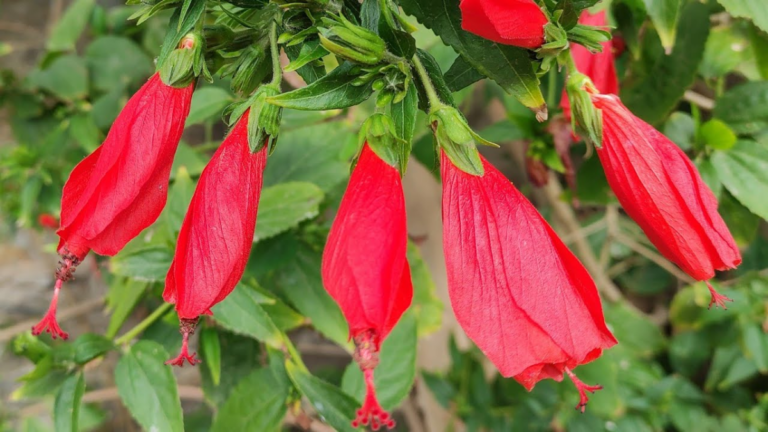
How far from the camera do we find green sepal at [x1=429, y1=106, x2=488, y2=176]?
376 millimetres

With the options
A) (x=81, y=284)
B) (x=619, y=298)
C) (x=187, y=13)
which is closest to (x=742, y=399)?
(x=619, y=298)

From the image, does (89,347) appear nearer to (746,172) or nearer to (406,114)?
(406,114)

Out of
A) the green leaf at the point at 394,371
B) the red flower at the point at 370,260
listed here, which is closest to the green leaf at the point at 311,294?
the green leaf at the point at 394,371

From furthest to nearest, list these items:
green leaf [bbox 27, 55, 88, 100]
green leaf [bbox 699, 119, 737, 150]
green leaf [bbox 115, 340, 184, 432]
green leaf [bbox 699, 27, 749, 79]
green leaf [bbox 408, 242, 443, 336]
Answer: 1. green leaf [bbox 27, 55, 88, 100]
2. green leaf [bbox 408, 242, 443, 336]
3. green leaf [bbox 699, 27, 749, 79]
4. green leaf [bbox 699, 119, 737, 150]
5. green leaf [bbox 115, 340, 184, 432]

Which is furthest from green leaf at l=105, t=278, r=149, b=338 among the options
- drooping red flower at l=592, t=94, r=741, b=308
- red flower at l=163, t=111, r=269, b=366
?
drooping red flower at l=592, t=94, r=741, b=308

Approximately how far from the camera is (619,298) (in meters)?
1.07

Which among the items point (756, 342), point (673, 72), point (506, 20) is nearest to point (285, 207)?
point (506, 20)

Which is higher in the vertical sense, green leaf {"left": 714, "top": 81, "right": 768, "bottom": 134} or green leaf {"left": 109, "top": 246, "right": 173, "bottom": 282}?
green leaf {"left": 109, "top": 246, "right": 173, "bottom": 282}

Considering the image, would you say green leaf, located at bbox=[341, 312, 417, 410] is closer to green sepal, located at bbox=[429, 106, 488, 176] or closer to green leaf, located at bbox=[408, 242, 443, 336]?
green leaf, located at bbox=[408, 242, 443, 336]

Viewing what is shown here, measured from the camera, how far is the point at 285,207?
583 mm

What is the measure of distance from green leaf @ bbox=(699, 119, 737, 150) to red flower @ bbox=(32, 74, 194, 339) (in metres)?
0.50

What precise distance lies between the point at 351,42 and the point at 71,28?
881mm

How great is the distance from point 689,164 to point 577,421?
1.95ft

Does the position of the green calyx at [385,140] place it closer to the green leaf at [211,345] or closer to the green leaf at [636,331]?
the green leaf at [211,345]
